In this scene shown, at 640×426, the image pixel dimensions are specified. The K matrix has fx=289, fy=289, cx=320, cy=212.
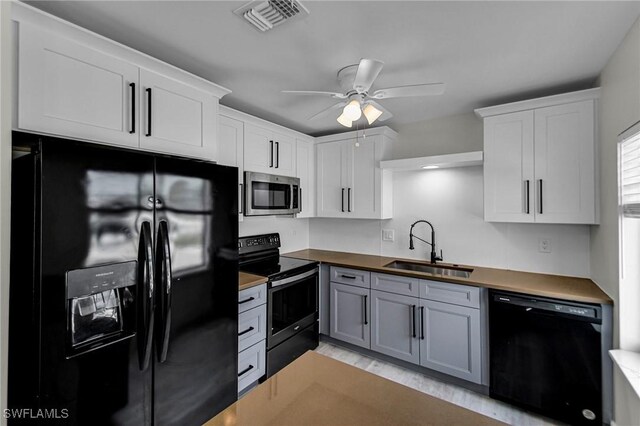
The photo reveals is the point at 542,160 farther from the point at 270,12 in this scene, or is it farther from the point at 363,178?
the point at 270,12

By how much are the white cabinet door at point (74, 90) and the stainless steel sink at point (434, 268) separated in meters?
2.44

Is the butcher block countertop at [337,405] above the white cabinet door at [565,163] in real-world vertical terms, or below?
below

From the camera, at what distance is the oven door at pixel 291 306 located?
246 cm

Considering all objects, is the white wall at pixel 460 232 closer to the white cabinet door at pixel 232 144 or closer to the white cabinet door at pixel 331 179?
the white cabinet door at pixel 331 179

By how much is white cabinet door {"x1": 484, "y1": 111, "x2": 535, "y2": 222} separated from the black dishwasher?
71 cm

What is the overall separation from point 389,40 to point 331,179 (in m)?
1.89

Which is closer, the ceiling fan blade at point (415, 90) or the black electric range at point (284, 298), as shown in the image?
the ceiling fan blade at point (415, 90)

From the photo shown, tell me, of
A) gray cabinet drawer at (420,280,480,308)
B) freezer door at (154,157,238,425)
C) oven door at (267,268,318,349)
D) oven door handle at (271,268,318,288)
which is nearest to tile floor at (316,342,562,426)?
oven door at (267,268,318,349)

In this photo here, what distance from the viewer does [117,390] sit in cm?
135

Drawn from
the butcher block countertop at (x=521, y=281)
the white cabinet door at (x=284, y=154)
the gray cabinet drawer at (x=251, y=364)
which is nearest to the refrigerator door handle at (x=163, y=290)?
the gray cabinet drawer at (x=251, y=364)

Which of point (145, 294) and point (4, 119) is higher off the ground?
point (4, 119)

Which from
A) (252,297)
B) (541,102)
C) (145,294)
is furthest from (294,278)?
(541,102)

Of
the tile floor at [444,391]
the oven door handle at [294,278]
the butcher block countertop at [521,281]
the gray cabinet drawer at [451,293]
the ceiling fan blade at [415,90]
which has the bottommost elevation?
the tile floor at [444,391]

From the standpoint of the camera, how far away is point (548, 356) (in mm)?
2004
